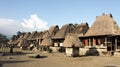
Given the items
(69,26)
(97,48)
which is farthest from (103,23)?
(69,26)

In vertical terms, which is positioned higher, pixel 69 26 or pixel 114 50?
pixel 69 26

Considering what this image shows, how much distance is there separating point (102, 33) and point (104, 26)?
5.34 feet

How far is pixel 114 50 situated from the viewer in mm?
26859

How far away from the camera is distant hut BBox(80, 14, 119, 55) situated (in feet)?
91.1

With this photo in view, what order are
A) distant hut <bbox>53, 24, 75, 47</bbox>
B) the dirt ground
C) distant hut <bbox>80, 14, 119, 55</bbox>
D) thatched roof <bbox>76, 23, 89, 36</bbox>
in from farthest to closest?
distant hut <bbox>53, 24, 75, 47</bbox>
thatched roof <bbox>76, 23, 89, 36</bbox>
distant hut <bbox>80, 14, 119, 55</bbox>
the dirt ground

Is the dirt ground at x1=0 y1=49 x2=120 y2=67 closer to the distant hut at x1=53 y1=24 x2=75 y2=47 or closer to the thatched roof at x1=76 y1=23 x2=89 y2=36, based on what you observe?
the thatched roof at x1=76 y1=23 x2=89 y2=36

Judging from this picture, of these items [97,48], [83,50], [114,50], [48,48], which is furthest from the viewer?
[48,48]

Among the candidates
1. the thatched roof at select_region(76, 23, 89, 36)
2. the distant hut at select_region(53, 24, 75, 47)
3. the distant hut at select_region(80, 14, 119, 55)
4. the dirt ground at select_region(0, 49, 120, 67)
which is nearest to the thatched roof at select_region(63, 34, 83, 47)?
the dirt ground at select_region(0, 49, 120, 67)

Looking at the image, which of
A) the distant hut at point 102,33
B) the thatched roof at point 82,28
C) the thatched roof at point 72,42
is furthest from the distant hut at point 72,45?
the thatched roof at point 82,28

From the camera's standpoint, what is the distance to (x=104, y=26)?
29281mm

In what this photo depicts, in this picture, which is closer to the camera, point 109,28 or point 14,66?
point 14,66

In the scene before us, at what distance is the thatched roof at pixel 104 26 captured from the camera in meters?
27.9

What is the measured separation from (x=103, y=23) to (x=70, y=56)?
7.66 m

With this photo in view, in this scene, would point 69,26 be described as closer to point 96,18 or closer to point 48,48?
point 48,48
